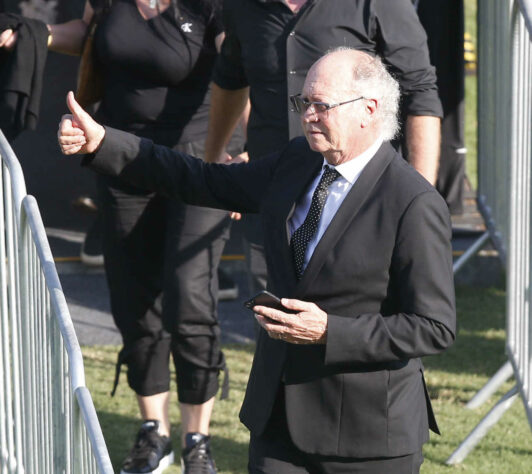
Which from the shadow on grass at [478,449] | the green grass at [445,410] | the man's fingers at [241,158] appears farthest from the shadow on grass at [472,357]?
the man's fingers at [241,158]

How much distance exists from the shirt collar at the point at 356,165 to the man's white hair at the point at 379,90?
0.20 feet

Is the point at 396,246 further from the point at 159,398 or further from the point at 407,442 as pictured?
the point at 159,398

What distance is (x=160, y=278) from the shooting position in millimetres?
4887

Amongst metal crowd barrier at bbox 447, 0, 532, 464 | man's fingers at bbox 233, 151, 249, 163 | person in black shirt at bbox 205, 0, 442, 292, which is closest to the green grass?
metal crowd barrier at bbox 447, 0, 532, 464

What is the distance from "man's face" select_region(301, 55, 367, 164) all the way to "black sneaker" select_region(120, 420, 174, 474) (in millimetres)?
2078

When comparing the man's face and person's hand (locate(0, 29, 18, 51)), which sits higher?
the man's face

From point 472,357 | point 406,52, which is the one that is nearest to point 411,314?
point 406,52

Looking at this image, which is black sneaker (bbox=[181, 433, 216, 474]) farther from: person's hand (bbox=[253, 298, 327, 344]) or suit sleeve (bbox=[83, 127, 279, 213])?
person's hand (bbox=[253, 298, 327, 344])

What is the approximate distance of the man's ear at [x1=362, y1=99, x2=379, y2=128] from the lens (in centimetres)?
311

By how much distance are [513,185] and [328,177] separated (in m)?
1.37

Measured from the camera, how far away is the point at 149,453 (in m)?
4.83

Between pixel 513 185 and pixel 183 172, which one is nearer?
pixel 183 172

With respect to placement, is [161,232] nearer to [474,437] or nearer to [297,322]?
[474,437]

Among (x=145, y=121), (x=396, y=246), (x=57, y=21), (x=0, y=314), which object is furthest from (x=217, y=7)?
(x=57, y=21)
